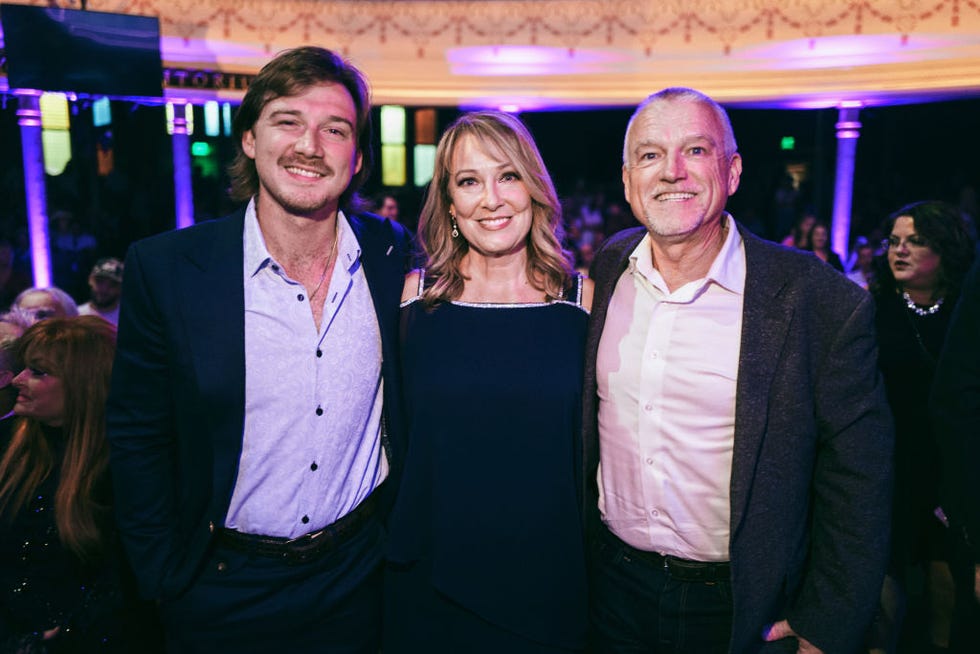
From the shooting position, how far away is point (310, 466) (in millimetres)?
1772

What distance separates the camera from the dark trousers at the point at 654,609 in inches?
65.5

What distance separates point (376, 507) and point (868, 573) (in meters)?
1.19

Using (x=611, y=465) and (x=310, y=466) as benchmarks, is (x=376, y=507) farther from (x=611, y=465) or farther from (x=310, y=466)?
(x=611, y=465)

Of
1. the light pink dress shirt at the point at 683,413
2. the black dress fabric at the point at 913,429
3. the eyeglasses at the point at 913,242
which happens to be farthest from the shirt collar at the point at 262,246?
the eyeglasses at the point at 913,242

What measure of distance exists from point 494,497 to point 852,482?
2.69ft

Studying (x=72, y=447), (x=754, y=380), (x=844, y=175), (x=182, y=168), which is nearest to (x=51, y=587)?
(x=72, y=447)

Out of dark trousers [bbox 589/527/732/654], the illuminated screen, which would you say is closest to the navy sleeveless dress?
dark trousers [bbox 589/527/732/654]

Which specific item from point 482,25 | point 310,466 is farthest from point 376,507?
point 482,25

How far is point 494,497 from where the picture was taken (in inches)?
72.4

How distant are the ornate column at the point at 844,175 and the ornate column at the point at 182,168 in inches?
290

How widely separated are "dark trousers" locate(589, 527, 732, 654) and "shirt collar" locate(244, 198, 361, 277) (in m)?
0.99

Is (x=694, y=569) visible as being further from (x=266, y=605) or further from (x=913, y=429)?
(x=913, y=429)

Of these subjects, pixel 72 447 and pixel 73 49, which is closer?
pixel 72 447

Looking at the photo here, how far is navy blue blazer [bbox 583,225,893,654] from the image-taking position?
1.54m
